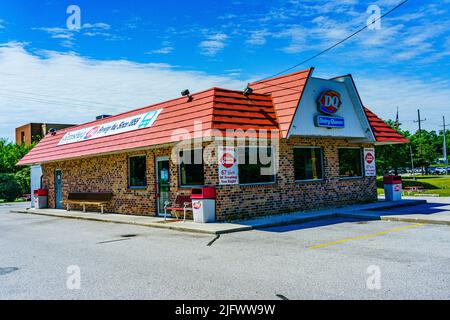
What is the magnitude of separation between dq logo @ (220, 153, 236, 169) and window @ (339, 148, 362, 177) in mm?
5981

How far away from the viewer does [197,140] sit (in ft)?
44.2

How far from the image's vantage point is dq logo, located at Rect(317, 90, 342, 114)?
50.0ft

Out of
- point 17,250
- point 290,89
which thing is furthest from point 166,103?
point 17,250

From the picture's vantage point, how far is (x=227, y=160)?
44.2ft

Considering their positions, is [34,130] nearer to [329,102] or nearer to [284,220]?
[329,102]

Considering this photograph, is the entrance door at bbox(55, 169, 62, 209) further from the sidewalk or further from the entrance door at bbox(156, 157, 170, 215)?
the entrance door at bbox(156, 157, 170, 215)

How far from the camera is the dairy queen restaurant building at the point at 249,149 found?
13.5 meters

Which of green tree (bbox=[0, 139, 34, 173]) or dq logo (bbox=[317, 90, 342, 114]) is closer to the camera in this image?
dq logo (bbox=[317, 90, 342, 114])

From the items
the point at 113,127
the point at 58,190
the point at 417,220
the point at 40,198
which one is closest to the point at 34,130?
the point at 40,198

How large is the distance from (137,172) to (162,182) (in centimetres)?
203

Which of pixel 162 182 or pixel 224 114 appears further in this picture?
pixel 162 182

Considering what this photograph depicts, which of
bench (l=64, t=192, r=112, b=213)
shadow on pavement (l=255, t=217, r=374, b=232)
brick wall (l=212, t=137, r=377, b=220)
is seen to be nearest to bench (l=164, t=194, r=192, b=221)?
brick wall (l=212, t=137, r=377, b=220)

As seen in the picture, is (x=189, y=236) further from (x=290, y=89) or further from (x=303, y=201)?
(x=290, y=89)
